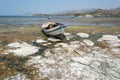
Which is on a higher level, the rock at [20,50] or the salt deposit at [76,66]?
the rock at [20,50]

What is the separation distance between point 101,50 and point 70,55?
12.0 feet

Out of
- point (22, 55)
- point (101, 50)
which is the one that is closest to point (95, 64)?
point (101, 50)

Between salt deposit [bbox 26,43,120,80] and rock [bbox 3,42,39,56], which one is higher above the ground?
rock [bbox 3,42,39,56]

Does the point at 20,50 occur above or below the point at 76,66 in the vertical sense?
above

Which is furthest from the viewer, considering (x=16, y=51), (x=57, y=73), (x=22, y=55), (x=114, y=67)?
(x=16, y=51)

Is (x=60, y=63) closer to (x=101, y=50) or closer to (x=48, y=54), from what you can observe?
(x=48, y=54)

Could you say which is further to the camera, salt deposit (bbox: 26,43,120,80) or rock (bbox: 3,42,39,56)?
rock (bbox: 3,42,39,56)

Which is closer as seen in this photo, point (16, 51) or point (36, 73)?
point (36, 73)

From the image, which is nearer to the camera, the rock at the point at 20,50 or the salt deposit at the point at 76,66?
the salt deposit at the point at 76,66

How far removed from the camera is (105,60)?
15.1 metres

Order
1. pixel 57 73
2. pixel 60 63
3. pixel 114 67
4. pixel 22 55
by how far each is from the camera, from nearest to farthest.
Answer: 1. pixel 57 73
2. pixel 114 67
3. pixel 60 63
4. pixel 22 55

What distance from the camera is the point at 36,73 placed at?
1259 cm

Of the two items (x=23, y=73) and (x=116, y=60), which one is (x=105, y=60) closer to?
(x=116, y=60)

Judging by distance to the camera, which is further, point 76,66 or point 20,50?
point 20,50
